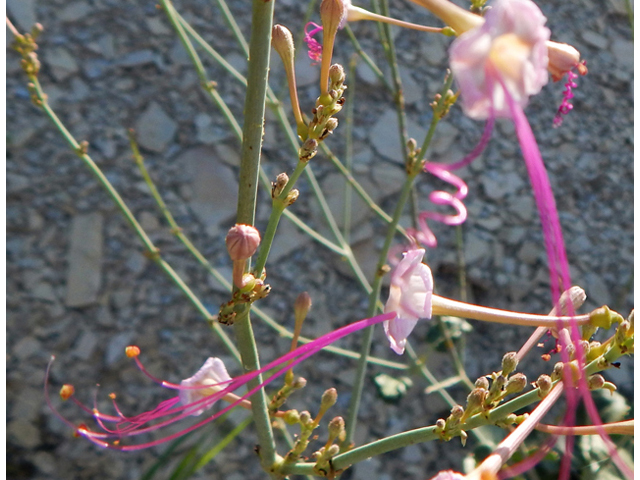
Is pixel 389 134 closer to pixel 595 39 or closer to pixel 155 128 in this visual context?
pixel 155 128

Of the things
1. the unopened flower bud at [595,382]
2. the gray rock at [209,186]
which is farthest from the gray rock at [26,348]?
the unopened flower bud at [595,382]

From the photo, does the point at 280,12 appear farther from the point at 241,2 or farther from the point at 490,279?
the point at 490,279

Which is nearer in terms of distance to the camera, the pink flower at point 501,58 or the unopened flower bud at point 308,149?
the pink flower at point 501,58

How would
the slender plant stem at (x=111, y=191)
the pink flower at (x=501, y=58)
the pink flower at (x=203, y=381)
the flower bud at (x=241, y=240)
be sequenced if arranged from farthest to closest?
1. the slender plant stem at (x=111, y=191)
2. the pink flower at (x=203, y=381)
3. the flower bud at (x=241, y=240)
4. the pink flower at (x=501, y=58)

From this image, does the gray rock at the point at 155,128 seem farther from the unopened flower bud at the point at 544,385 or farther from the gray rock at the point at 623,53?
the gray rock at the point at 623,53

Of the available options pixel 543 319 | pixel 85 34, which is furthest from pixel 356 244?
pixel 543 319

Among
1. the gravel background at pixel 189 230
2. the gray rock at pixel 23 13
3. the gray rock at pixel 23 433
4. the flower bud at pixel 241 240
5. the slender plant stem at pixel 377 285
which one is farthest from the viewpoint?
the gray rock at pixel 23 13

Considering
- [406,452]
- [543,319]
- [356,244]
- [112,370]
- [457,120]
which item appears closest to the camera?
[543,319]
